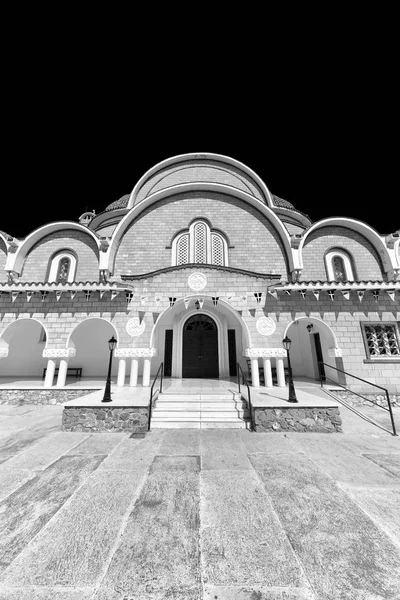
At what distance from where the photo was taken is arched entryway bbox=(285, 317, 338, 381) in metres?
9.08

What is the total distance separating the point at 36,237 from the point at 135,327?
7.77 meters

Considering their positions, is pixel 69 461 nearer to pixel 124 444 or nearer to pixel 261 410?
pixel 124 444

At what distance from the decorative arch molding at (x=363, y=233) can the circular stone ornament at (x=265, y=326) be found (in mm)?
3990

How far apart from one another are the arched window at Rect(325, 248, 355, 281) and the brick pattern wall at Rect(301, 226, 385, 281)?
20 centimetres

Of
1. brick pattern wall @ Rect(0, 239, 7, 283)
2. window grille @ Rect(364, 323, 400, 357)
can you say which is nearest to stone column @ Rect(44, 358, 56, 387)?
brick pattern wall @ Rect(0, 239, 7, 283)

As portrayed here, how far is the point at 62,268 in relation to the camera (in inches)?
455

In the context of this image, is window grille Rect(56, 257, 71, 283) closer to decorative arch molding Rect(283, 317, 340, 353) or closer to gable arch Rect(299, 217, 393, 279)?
decorative arch molding Rect(283, 317, 340, 353)

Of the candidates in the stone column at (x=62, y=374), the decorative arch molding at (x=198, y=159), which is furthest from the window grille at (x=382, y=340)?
the stone column at (x=62, y=374)

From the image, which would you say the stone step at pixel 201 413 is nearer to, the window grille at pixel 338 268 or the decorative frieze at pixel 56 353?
the decorative frieze at pixel 56 353

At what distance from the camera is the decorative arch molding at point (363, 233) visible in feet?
35.7

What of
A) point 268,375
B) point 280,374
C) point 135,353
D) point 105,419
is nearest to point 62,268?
point 135,353

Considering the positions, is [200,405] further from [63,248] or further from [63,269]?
[63,248]

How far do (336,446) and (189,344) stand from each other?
23.2ft

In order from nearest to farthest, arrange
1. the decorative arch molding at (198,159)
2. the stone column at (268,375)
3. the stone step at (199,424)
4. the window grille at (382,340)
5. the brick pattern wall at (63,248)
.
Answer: the stone step at (199,424) < the stone column at (268,375) < the window grille at (382,340) < the brick pattern wall at (63,248) < the decorative arch molding at (198,159)
